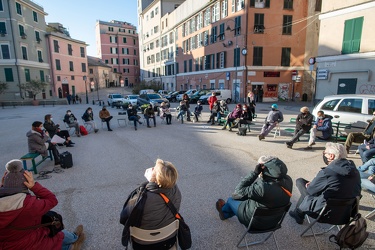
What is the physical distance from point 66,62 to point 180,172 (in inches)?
1723

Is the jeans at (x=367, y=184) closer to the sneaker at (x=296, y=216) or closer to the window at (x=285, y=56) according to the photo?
the sneaker at (x=296, y=216)

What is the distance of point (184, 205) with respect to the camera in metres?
4.38

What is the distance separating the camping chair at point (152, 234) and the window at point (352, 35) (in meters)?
19.0

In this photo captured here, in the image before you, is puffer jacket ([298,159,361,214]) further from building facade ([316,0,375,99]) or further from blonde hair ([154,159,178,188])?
building facade ([316,0,375,99])

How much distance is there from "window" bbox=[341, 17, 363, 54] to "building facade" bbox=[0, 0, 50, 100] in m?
37.5

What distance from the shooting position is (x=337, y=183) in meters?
2.92

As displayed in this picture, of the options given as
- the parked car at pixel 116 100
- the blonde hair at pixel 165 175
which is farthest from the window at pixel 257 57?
the blonde hair at pixel 165 175

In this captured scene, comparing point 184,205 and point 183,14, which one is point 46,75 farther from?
point 184,205

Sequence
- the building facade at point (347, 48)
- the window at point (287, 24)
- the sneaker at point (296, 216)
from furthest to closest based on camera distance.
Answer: the window at point (287, 24) < the building facade at point (347, 48) < the sneaker at point (296, 216)

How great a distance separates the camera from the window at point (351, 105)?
814 centimetres

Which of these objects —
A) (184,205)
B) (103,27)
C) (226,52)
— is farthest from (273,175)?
(103,27)

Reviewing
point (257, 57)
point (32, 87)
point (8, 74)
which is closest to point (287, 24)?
point (257, 57)

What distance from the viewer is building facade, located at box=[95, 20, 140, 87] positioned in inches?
2662

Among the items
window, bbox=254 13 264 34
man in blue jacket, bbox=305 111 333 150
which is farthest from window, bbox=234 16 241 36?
man in blue jacket, bbox=305 111 333 150
